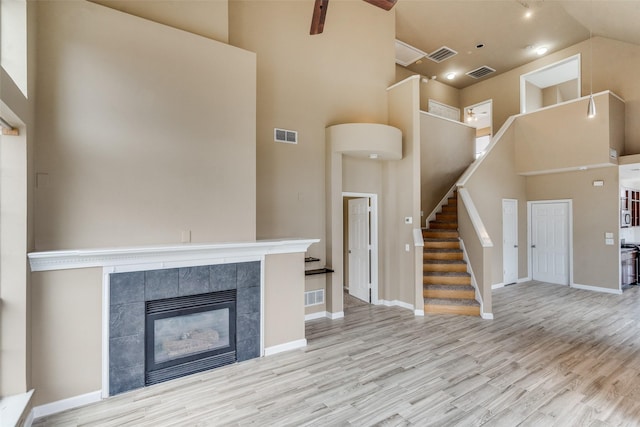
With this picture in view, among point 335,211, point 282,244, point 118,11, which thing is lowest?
point 282,244

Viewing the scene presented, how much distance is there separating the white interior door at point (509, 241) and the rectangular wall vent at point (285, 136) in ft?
18.2

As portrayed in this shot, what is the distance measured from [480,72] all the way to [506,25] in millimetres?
2121

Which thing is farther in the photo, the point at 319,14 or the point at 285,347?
the point at 285,347

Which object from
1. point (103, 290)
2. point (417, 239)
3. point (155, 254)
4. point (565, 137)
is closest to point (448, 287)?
point (417, 239)

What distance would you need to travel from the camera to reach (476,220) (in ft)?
18.9

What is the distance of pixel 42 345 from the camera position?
106 inches

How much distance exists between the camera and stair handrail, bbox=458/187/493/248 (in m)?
5.33

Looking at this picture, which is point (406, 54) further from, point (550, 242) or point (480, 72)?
point (550, 242)

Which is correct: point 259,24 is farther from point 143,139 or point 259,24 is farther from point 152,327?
point 152,327

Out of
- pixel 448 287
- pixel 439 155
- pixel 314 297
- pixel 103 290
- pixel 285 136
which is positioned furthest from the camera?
pixel 439 155

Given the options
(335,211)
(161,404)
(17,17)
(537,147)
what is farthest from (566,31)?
(161,404)

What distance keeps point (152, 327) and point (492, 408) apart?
3.34 m

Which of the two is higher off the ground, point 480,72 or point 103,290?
point 480,72

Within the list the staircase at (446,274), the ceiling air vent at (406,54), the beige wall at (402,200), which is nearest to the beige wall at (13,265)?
the beige wall at (402,200)
